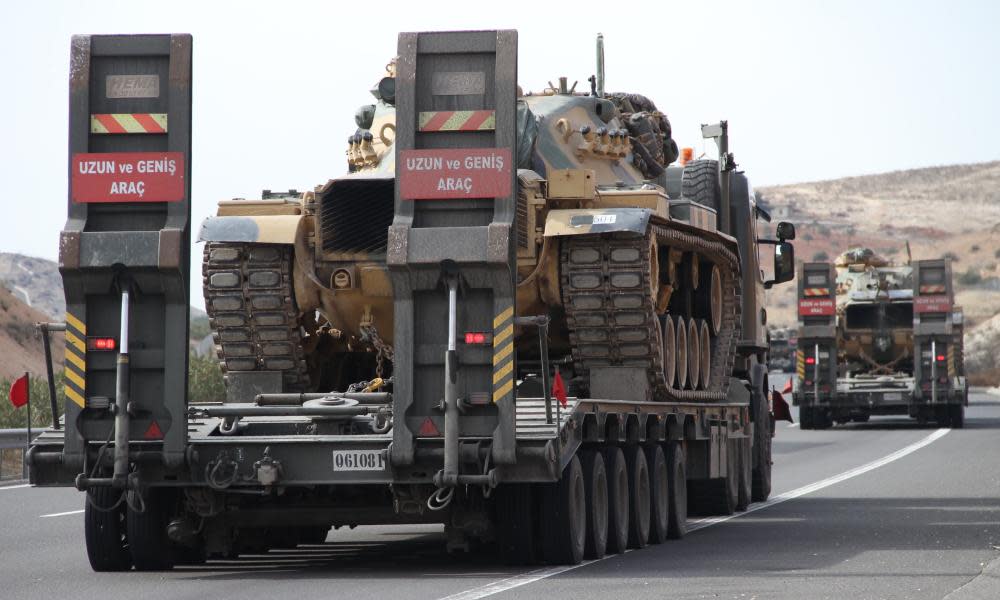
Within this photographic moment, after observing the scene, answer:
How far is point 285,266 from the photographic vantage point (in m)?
15.4

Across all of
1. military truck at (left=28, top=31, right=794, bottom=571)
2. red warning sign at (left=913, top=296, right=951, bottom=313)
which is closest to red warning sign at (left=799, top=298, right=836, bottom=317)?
red warning sign at (left=913, top=296, right=951, bottom=313)

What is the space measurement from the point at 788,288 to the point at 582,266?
124m

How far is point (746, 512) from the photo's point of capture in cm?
2030

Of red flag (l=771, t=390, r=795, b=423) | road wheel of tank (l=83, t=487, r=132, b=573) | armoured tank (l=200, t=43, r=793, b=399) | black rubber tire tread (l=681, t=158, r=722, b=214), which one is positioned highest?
black rubber tire tread (l=681, t=158, r=722, b=214)

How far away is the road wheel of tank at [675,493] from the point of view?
16.6m

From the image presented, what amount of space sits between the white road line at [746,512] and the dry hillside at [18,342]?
1131 inches

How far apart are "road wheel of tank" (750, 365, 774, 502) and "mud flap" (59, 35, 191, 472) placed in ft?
33.4

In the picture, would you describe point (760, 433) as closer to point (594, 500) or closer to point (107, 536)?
point (594, 500)

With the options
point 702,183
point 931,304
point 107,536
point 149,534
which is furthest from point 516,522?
point 931,304

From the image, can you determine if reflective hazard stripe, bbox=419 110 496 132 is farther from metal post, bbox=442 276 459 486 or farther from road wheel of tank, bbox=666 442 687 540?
road wheel of tank, bbox=666 442 687 540

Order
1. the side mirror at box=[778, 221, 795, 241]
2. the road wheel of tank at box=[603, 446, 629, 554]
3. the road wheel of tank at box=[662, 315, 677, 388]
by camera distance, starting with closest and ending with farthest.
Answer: the road wheel of tank at box=[603, 446, 629, 554]
the road wheel of tank at box=[662, 315, 677, 388]
the side mirror at box=[778, 221, 795, 241]

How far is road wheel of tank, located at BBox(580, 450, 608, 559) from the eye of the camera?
46.5ft

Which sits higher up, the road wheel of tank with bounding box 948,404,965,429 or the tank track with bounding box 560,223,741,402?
the tank track with bounding box 560,223,741,402

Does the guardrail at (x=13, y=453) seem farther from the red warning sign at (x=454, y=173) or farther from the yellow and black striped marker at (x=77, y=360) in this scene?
the red warning sign at (x=454, y=173)
